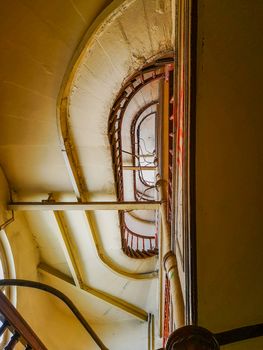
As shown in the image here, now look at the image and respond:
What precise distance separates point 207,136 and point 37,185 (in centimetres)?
370

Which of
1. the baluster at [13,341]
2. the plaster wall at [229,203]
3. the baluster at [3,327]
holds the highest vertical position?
the plaster wall at [229,203]

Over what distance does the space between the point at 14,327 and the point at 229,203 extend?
166 cm

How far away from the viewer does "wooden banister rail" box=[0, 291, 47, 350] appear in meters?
Result: 1.89

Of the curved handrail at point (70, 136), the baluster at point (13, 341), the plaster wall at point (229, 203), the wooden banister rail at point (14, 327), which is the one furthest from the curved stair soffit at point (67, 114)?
the baluster at point (13, 341)

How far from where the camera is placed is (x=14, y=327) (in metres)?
2.00

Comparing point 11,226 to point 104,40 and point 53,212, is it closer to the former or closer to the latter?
point 53,212

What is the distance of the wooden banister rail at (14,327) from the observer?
189 cm

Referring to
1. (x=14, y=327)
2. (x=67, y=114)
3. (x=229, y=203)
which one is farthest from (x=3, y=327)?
(x=67, y=114)

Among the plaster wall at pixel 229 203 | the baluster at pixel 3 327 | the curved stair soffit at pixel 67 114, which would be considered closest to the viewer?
the plaster wall at pixel 229 203

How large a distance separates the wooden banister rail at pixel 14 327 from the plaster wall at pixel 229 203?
48.7 inches

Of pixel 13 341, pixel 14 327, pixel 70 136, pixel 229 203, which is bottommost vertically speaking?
pixel 13 341

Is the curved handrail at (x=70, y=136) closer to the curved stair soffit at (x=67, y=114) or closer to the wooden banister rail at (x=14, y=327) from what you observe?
the curved stair soffit at (x=67, y=114)

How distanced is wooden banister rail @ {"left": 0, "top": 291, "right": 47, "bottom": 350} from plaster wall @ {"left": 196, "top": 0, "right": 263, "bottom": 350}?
1.24m

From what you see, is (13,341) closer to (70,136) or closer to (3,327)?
(3,327)
